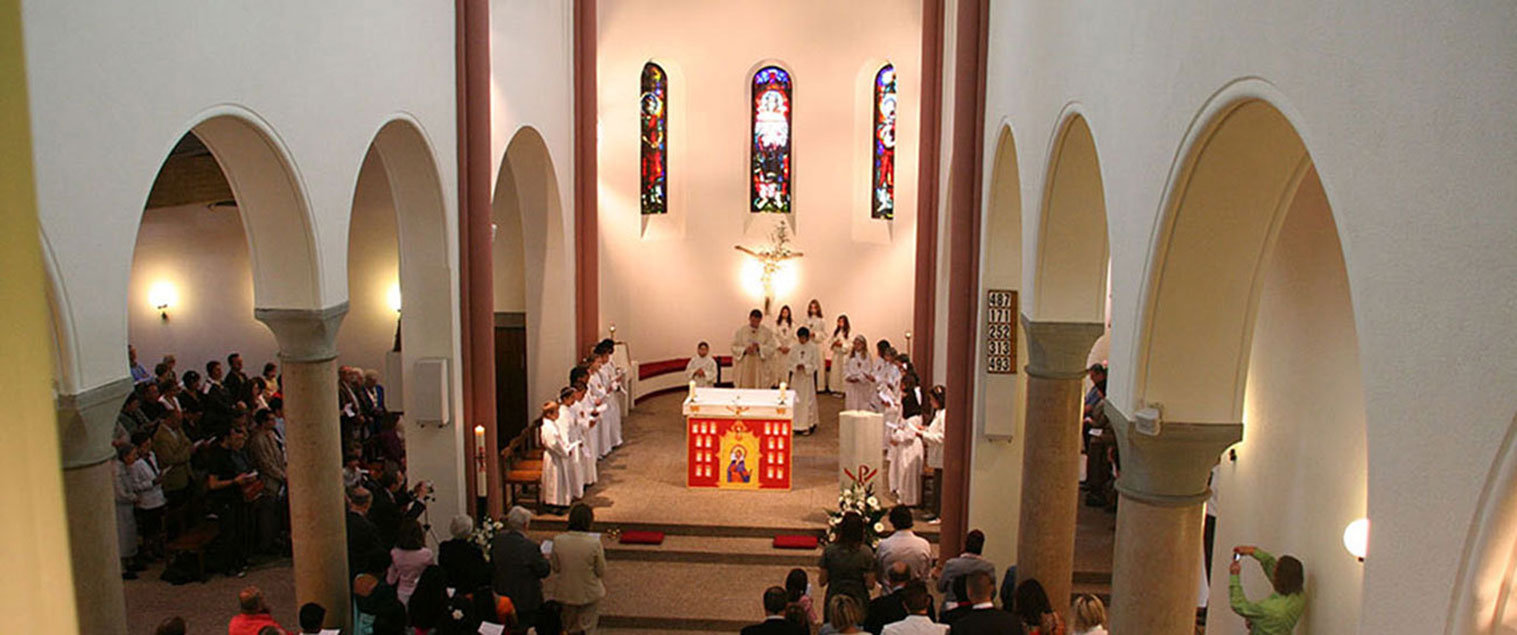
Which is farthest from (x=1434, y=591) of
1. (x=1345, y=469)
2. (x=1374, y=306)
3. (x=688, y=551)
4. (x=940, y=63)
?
(x=940, y=63)

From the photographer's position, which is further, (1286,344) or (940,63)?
(940,63)

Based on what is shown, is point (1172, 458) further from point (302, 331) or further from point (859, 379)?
point (859, 379)

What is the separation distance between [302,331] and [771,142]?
1199 centimetres

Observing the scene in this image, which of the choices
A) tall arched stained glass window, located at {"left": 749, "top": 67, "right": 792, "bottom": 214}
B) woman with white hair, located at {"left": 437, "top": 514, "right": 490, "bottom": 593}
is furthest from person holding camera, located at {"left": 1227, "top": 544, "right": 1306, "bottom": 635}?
tall arched stained glass window, located at {"left": 749, "top": 67, "right": 792, "bottom": 214}

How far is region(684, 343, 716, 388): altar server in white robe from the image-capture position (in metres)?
16.2

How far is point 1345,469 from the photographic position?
6.32 meters

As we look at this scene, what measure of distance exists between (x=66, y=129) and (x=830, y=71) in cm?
1459

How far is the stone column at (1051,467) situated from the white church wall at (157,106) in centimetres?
546

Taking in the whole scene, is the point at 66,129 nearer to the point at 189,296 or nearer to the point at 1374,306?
the point at 1374,306

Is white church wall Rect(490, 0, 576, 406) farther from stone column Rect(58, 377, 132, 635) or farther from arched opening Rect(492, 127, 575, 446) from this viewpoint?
stone column Rect(58, 377, 132, 635)

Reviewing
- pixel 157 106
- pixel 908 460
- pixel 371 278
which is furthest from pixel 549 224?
pixel 157 106

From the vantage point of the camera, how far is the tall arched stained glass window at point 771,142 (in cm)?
1906

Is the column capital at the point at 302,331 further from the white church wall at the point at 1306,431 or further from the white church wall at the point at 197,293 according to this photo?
the white church wall at the point at 197,293

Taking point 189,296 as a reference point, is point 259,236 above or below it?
above
